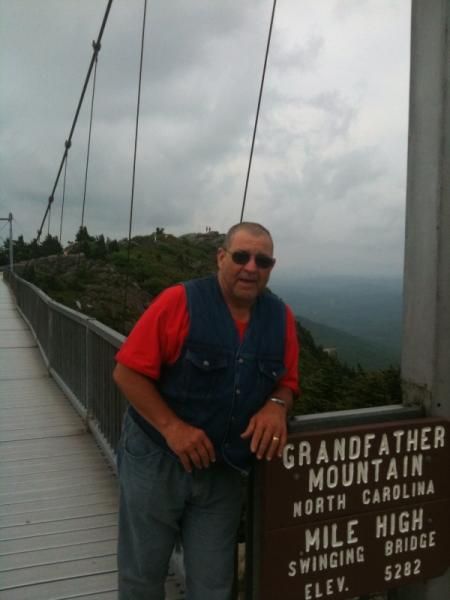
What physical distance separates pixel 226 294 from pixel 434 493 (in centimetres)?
121

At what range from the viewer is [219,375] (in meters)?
2.28

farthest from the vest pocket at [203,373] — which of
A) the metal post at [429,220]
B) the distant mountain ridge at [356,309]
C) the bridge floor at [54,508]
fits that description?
the distant mountain ridge at [356,309]

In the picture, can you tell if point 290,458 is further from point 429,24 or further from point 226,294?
point 429,24

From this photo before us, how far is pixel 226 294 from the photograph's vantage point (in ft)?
7.90

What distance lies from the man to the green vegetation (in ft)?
11.2

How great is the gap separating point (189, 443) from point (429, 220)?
1.31 m

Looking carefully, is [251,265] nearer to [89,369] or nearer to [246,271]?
[246,271]

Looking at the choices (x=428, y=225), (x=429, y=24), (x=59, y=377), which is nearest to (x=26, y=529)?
(x=428, y=225)

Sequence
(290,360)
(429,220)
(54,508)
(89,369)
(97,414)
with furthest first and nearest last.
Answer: (89,369) < (97,414) < (54,508) < (429,220) < (290,360)

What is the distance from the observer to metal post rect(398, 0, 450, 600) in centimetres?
258

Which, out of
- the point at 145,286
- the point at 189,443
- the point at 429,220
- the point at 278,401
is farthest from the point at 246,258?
the point at 145,286

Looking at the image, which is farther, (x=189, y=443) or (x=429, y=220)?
(x=429, y=220)

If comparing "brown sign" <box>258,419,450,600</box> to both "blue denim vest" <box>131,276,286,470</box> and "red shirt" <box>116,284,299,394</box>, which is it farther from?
"red shirt" <box>116,284,299,394</box>

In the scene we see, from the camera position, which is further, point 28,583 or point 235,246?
point 28,583
